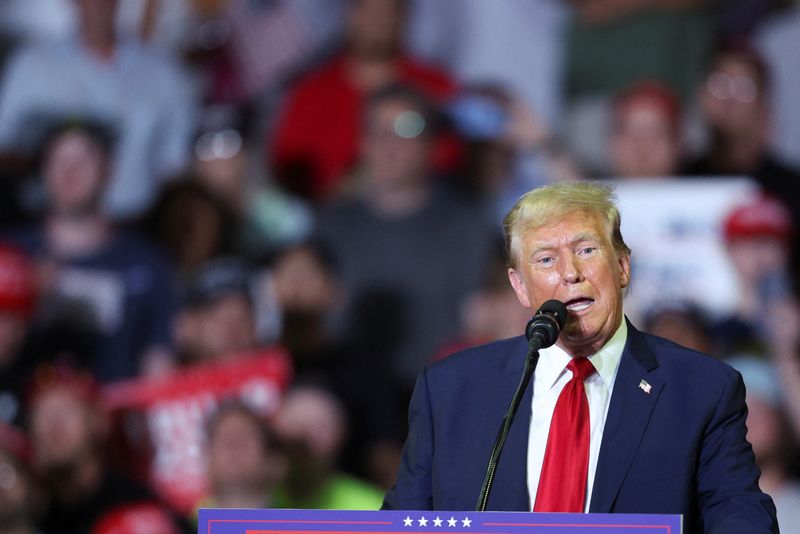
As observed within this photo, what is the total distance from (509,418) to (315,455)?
3185 mm

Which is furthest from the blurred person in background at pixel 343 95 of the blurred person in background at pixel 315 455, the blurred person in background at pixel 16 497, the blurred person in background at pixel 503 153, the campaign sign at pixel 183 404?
the blurred person in background at pixel 16 497

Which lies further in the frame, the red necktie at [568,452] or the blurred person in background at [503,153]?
the blurred person in background at [503,153]

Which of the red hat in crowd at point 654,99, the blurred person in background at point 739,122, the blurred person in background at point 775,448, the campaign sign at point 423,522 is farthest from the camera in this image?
the red hat in crowd at point 654,99

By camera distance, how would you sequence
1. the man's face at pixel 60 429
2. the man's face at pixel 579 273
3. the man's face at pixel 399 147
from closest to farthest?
1. the man's face at pixel 579 273
2. the man's face at pixel 60 429
3. the man's face at pixel 399 147

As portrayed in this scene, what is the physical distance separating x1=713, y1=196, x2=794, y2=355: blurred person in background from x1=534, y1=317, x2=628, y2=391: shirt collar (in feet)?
9.67

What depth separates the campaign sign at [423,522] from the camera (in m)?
1.75

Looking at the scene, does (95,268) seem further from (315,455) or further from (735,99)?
(735,99)

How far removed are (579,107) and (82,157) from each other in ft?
7.08

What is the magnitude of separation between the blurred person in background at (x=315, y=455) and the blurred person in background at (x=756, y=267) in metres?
1.43

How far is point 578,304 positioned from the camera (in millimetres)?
2000

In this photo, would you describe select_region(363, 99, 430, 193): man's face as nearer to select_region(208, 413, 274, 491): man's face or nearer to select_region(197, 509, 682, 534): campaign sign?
select_region(208, 413, 274, 491): man's face

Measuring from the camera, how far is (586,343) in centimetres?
205

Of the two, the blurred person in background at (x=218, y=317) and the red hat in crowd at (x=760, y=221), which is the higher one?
the red hat in crowd at (x=760, y=221)

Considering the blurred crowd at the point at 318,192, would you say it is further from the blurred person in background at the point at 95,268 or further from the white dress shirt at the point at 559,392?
the white dress shirt at the point at 559,392
